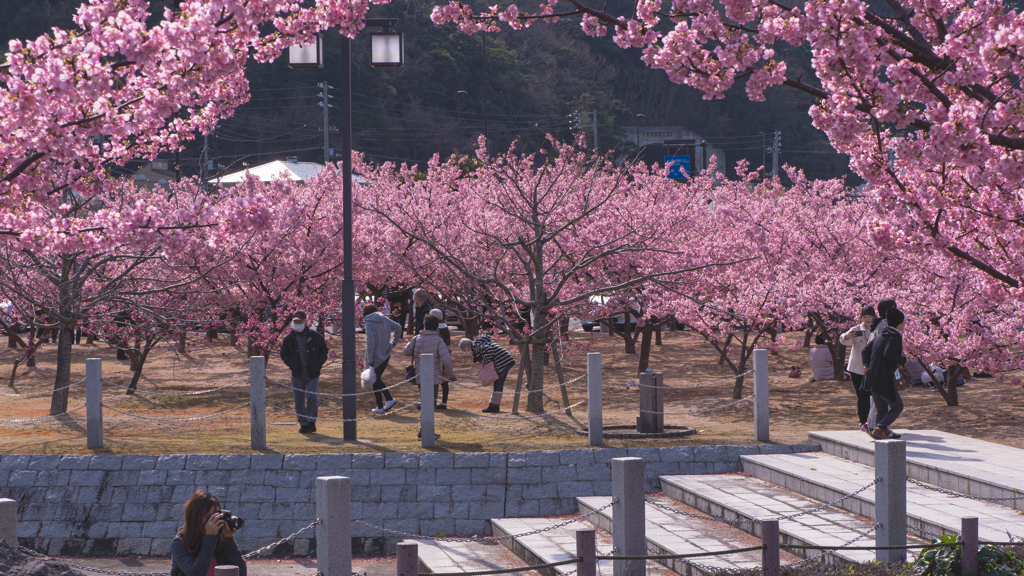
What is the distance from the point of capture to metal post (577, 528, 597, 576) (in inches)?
211

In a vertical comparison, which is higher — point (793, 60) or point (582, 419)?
point (793, 60)

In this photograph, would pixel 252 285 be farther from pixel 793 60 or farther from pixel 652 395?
pixel 793 60

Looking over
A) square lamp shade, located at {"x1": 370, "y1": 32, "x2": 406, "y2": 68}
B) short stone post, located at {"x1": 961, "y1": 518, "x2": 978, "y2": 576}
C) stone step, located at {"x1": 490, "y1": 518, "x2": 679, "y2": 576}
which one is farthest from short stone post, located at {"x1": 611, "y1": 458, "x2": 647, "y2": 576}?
square lamp shade, located at {"x1": 370, "y1": 32, "x2": 406, "y2": 68}

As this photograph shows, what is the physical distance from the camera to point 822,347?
18.3 metres

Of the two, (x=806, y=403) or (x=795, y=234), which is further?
(x=795, y=234)

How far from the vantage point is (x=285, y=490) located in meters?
9.32

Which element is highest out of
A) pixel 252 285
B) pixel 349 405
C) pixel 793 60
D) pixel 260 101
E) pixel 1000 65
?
pixel 793 60

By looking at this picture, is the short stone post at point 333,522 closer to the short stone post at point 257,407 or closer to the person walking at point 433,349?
the short stone post at point 257,407

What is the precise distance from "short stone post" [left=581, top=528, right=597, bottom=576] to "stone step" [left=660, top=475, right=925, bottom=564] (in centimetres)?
219

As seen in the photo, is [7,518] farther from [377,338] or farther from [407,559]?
[377,338]

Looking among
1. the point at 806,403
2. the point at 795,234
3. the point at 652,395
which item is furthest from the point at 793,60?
the point at 652,395

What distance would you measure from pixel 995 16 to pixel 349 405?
7801mm

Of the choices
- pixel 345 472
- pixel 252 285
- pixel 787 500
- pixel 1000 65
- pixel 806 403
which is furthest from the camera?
pixel 252 285

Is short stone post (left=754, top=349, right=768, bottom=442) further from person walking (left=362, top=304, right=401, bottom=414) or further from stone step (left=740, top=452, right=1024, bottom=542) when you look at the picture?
person walking (left=362, top=304, right=401, bottom=414)
